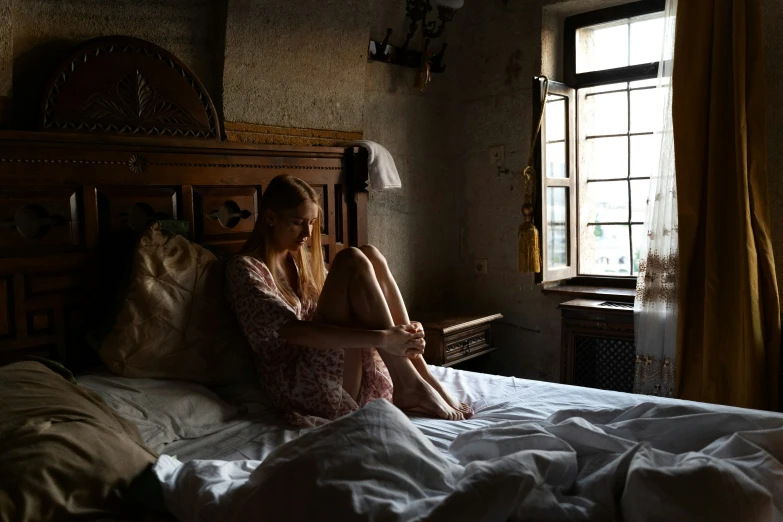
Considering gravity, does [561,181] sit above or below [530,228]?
above

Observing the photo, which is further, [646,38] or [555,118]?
[555,118]

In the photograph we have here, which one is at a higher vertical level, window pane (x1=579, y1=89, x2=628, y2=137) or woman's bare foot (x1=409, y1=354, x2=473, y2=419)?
window pane (x1=579, y1=89, x2=628, y2=137)

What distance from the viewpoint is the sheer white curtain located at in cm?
300

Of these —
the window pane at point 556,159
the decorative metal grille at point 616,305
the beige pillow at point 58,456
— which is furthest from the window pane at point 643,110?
the beige pillow at point 58,456

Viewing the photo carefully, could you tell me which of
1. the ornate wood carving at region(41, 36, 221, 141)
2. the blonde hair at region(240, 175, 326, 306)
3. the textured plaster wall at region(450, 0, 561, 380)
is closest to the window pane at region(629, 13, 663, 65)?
the textured plaster wall at region(450, 0, 561, 380)

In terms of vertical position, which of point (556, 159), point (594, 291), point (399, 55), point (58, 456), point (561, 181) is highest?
point (399, 55)

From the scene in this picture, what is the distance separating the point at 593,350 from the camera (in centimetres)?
340

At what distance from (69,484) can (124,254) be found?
1063 millimetres

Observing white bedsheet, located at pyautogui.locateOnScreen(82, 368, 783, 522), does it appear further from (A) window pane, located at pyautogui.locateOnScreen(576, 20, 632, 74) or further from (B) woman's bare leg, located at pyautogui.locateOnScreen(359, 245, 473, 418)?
(A) window pane, located at pyautogui.locateOnScreen(576, 20, 632, 74)

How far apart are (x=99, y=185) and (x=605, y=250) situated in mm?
2696

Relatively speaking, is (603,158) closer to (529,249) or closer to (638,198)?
(638,198)

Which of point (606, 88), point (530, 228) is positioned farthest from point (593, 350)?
point (606, 88)

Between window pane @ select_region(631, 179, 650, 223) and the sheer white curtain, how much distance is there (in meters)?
0.63

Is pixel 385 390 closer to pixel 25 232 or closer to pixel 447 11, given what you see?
pixel 25 232
